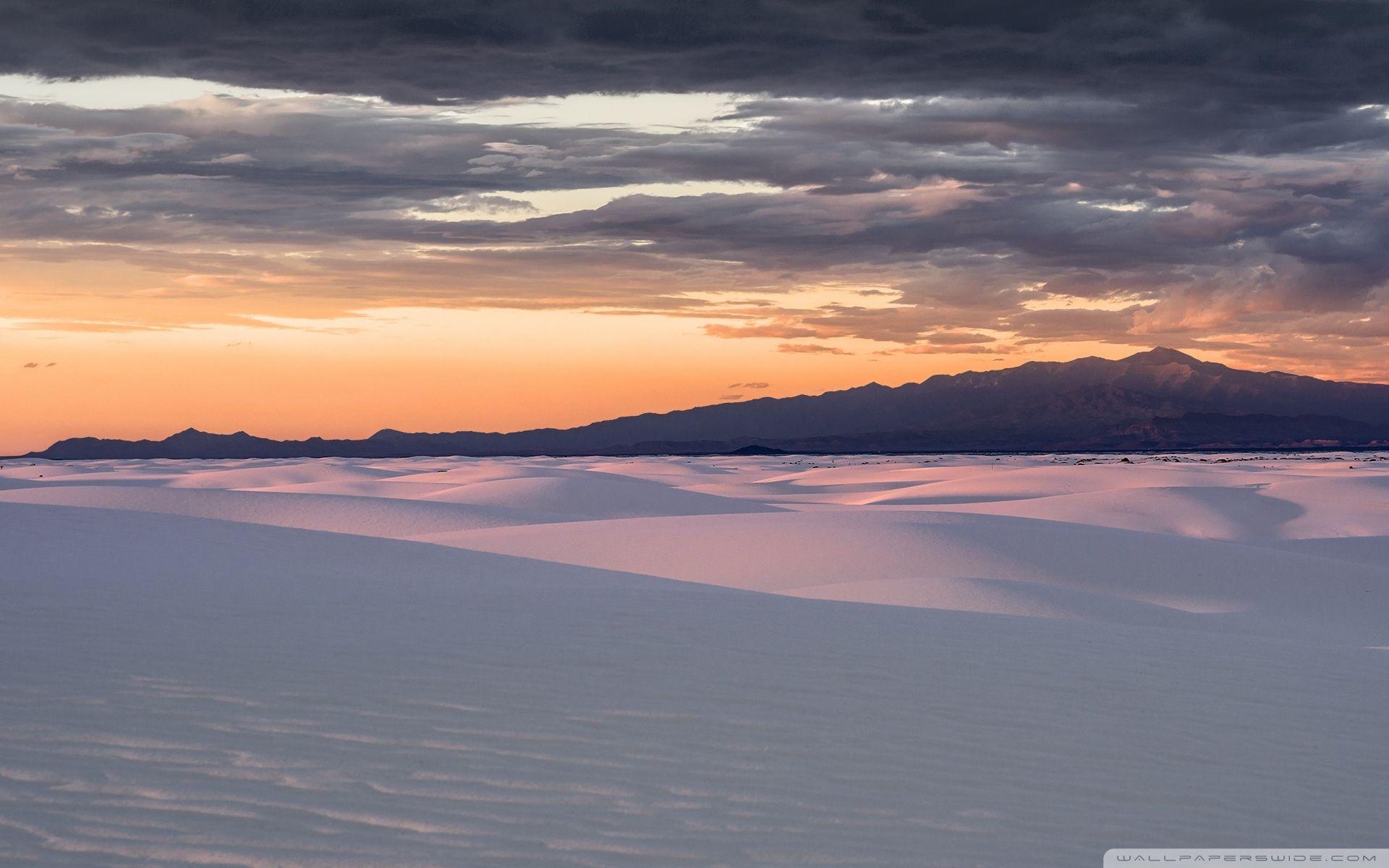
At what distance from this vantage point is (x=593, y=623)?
9.16m

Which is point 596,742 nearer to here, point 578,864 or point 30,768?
point 578,864

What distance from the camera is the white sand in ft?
16.5

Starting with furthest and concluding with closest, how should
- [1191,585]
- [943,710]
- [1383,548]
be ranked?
[1383,548] → [1191,585] → [943,710]

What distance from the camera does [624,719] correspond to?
653 cm

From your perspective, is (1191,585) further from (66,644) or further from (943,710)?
(66,644)

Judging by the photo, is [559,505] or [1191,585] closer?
[1191,585]

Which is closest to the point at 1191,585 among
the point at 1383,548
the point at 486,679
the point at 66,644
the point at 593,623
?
the point at 1383,548

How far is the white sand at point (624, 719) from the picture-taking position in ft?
16.5

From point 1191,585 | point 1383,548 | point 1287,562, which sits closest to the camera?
point 1191,585

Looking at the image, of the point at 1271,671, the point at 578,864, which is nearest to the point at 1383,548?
the point at 1271,671

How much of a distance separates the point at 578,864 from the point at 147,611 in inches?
216

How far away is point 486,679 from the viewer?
7223 millimetres

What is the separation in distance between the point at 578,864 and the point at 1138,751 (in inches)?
125

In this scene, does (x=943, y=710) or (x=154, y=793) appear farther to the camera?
(x=943, y=710)
